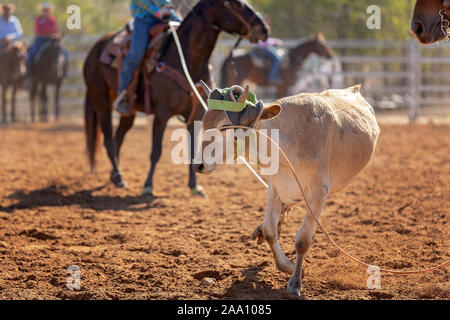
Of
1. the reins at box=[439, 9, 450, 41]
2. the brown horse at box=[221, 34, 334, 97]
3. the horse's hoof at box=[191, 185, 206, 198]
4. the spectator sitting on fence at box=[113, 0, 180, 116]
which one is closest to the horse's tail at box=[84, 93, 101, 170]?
the spectator sitting on fence at box=[113, 0, 180, 116]

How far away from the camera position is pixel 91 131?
865 cm

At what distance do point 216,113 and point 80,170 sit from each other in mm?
5917

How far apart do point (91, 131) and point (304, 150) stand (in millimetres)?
5115

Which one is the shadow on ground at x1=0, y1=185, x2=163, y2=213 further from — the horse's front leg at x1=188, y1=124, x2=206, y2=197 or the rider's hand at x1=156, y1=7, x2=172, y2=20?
the rider's hand at x1=156, y1=7, x2=172, y2=20

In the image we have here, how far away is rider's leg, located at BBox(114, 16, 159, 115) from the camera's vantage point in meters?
7.57

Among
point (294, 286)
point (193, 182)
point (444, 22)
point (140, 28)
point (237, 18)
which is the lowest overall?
point (294, 286)

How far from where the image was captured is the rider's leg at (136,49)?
298 inches

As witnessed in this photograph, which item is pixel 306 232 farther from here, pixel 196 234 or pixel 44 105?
pixel 44 105

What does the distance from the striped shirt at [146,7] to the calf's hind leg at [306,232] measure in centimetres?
415

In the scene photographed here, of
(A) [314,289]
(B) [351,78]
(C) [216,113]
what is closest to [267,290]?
(A) [314,289]

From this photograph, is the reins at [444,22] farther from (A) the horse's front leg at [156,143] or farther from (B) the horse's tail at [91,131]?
(B) the horse's tail at [91,131]

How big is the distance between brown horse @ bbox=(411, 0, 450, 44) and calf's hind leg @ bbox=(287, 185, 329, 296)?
1338 mm

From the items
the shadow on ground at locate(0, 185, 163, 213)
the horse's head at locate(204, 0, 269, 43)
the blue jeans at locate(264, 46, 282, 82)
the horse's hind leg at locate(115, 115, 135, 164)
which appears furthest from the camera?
the blue jeans at locate(264, 46, 282, 82)

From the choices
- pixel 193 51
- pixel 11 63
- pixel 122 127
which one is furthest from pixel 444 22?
pixel 11 63
